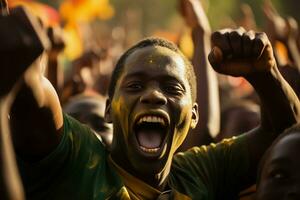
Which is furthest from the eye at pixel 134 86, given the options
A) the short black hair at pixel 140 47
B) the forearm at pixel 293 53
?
the forearm at pixel 293 53

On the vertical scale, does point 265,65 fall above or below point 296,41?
above

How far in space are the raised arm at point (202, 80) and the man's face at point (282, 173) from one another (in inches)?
60.4

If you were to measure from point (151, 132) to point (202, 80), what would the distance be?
1382 millimetres

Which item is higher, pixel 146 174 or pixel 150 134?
pixel 150 134

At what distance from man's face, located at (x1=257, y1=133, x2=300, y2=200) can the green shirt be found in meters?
0.46

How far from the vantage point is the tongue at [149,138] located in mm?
3676

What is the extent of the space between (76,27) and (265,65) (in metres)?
7.76

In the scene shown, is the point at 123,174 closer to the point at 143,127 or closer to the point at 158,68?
the point at 143,127

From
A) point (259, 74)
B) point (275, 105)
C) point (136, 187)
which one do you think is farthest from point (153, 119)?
point (275, 105)

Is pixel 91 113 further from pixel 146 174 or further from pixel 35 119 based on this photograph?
pixel 35 119

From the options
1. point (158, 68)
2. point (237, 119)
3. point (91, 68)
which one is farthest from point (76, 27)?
point (158, 68)

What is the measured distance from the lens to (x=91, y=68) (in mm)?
8031

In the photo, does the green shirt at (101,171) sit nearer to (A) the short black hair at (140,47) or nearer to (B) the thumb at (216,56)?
(A) the short black hair at (140,47)

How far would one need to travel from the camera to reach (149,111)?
141 inches
